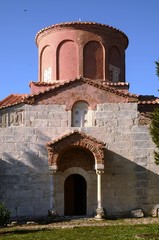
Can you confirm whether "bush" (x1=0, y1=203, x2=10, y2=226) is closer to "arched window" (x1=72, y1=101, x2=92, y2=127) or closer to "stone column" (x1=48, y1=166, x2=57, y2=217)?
"stone column" (x1=48, y1=166, x2=57, y2=217)

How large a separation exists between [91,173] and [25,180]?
95.5 inches

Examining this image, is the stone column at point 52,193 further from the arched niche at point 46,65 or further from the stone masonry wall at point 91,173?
the arched niche at point 46,65

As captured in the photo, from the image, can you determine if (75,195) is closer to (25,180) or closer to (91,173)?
(91,173)

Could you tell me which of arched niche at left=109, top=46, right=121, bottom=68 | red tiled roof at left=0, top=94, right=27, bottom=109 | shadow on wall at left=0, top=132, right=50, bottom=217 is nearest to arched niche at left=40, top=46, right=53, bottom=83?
red tiled roof at left=0, top=94, right=27, bottom=109

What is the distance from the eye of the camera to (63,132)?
1419 cm

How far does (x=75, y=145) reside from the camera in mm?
13469

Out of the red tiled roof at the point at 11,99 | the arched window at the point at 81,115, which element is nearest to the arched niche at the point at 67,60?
the red tiled roof at the point at 11,99

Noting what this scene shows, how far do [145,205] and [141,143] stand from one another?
88.8 inches

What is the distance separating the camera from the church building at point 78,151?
13820 mm

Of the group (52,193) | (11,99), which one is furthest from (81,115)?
(11,99)

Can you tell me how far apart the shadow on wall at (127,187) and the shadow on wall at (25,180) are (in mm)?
2246

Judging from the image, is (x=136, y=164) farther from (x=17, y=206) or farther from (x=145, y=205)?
(x=17, y=206)

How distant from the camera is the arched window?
14.3 metres

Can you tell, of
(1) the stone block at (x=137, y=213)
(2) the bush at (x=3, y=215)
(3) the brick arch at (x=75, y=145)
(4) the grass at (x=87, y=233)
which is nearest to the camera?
(4) the grass at (x=87, y=233)
